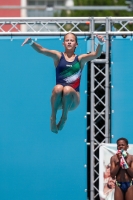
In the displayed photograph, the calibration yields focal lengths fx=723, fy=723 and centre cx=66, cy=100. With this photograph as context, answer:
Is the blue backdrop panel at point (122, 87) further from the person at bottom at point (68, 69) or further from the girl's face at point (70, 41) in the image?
the girl's face at point (70, 41)

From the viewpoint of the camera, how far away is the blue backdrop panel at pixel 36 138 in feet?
38.8

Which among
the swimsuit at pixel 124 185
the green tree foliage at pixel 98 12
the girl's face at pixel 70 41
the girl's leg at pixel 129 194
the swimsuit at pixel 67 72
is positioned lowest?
the girl's leg at pixel 129 194

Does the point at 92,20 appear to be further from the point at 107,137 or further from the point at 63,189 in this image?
the point at 63,189

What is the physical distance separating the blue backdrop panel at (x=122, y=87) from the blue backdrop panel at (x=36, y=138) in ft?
1.62

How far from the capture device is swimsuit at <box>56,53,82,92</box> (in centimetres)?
946

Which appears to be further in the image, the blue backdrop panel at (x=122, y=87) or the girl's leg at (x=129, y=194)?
the blue backdrop panel at (x=122, y=87)

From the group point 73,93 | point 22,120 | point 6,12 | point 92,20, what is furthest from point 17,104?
point 6,12

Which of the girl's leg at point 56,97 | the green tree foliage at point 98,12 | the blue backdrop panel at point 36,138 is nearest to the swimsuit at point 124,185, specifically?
the blue backdrop panel at point 36,138

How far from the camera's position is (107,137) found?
1180 centimetres

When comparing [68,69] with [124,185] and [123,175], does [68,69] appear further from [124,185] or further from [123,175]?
[124,185]

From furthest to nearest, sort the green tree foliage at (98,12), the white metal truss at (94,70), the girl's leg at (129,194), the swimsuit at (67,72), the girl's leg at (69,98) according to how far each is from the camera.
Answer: the green tree foliage at (98,12), the white metal truss at (94,70), the girl's leg at (129,194), the swimsuit at (67,72), the girl's leg at (69,98)

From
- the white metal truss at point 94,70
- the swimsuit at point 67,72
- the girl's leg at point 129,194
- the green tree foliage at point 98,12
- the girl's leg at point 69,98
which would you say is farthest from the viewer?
the green tree foliage at point 98,12

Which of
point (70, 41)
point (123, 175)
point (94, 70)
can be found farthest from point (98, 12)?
point (70, 41)

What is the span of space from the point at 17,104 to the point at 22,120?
0.93 ft
